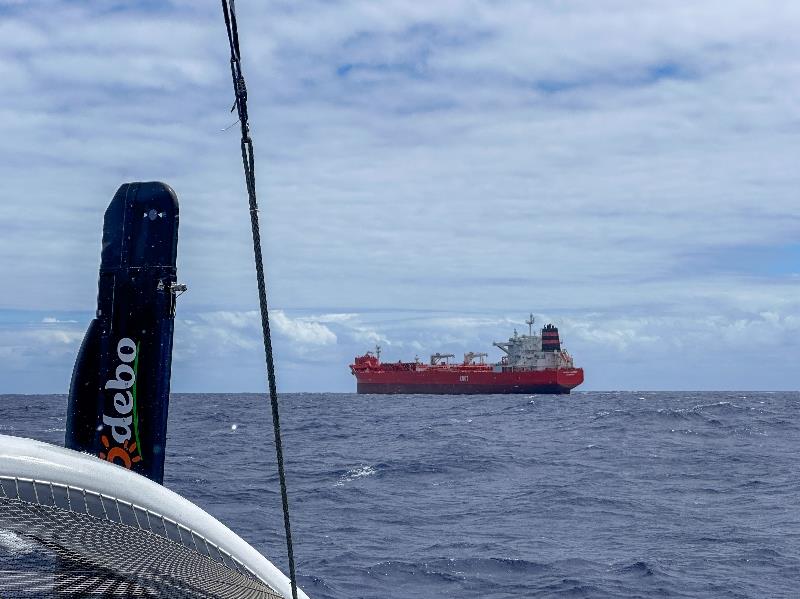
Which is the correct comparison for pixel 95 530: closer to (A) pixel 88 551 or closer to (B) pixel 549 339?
(A) pixel 88 551

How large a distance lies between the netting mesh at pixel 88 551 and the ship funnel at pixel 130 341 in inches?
85.0

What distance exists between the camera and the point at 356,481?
18.0 metres

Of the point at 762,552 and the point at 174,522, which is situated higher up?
the point at 174,522

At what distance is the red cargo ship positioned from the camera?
8662 centimetres

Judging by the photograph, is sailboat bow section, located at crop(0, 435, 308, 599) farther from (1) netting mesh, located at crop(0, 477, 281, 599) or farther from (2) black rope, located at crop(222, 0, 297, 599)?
(2) black rope, located at crop(222, 0, 297, 599)

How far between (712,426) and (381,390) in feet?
187

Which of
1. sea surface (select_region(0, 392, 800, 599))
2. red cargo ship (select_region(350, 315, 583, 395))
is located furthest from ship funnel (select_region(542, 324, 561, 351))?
sea surface (select_region(0, 392, 800, 599))

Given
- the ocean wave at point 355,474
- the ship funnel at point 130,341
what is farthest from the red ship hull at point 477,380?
the ship funnel at point 130,341

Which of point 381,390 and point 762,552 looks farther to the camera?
point 381,390

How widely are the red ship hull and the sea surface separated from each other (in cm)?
5722

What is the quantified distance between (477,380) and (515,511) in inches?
2894

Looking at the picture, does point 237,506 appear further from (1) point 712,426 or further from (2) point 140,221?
(1) point 712,426

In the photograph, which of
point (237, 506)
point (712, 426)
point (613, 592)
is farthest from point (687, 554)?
point (712, 426)

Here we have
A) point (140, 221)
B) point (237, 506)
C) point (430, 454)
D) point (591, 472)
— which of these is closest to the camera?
point (140, 221)
